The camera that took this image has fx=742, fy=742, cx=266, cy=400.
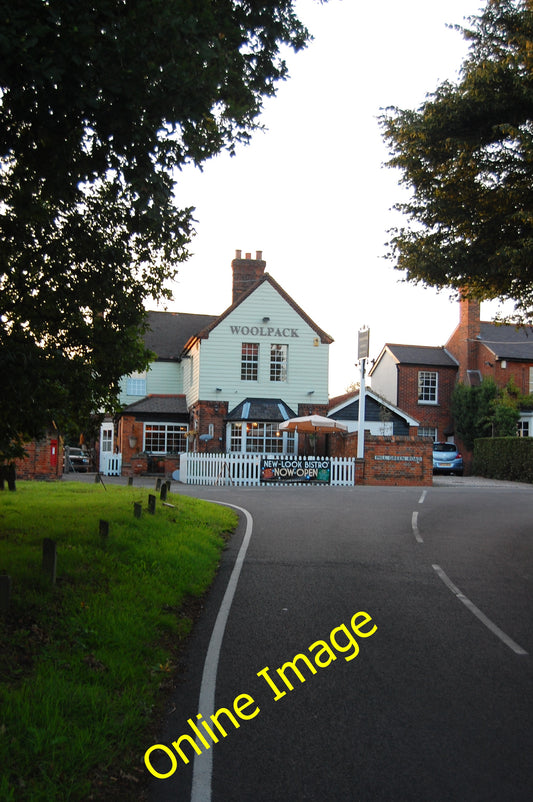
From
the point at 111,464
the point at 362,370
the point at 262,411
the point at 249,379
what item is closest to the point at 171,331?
the point at 249,379

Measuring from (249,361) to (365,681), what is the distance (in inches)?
1233

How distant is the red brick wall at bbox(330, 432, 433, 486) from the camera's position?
30.2 m

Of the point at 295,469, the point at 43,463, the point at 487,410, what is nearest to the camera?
the point at 43,463

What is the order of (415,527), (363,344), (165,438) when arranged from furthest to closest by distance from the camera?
(165,438), (363,344), (415,527)

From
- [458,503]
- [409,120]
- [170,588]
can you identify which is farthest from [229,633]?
[458,503]

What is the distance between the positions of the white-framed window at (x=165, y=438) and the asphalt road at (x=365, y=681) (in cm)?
2778

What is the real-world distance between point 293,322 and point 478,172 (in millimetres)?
23751

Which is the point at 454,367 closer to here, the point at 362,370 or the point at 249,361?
the point at 249,361

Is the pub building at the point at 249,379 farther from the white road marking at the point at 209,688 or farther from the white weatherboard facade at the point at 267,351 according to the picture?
the white road marking at the point at 209,688

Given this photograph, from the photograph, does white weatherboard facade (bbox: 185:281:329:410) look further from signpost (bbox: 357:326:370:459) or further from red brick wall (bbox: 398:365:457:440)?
red brick wall (bbox: 398:365:457:440)

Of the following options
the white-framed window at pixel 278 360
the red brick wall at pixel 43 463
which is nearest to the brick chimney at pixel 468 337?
the white-framed window at pixel 278 360

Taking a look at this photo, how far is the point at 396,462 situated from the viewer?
3039 centimetres

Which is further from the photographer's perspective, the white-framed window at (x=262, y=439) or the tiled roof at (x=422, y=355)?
the tiled roof at (x=422, y=355)

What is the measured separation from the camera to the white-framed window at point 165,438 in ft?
130
